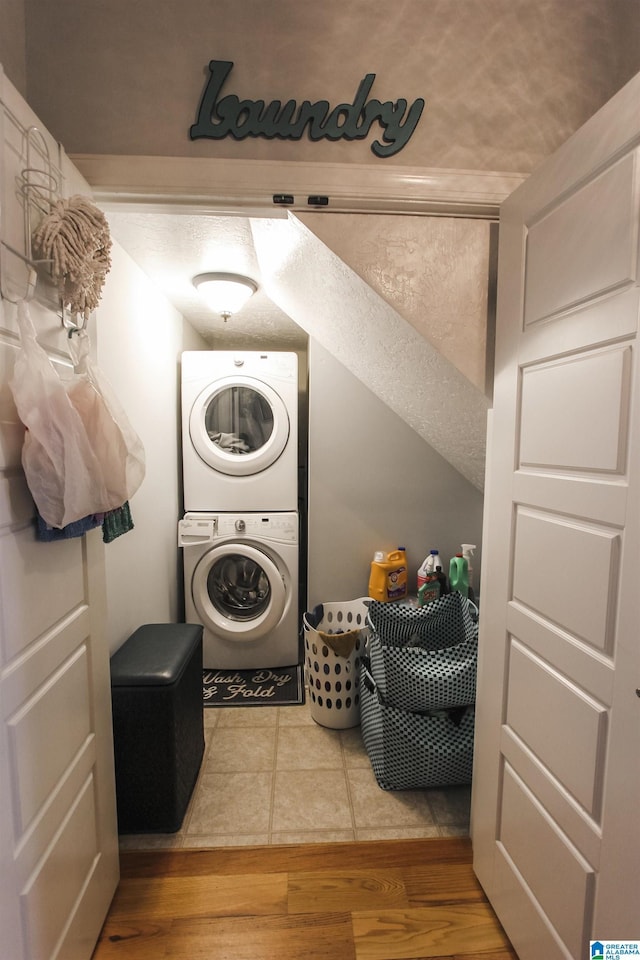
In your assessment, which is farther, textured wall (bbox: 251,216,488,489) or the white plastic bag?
textured wall (bbox: 251,216,488,489)

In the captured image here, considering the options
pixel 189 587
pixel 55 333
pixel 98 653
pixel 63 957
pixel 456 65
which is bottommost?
pixel 63 957

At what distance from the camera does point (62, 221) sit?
2.95 ft

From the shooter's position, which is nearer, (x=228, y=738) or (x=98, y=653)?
(x=98, y=653)

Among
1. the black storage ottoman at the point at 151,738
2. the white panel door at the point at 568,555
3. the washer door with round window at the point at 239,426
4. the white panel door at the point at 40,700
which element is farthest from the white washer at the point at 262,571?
the white panel door at the point at 568,555

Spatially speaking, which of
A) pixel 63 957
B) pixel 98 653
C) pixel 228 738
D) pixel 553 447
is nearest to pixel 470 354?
pixel 553 447

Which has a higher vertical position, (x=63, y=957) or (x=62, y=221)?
(x=62, y=221)

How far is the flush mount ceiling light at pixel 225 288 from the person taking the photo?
6.64ft

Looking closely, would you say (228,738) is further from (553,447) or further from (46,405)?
(553,447)

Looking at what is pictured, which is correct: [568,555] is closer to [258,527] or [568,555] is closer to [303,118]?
[303,118]

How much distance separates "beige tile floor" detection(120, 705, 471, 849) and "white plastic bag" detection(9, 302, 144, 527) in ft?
4.20

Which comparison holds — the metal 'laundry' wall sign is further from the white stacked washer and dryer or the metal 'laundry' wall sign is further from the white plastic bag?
the white stacked washer and dryer

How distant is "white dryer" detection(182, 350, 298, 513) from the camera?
2.44 m

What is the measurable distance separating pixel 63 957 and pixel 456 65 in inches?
93.7

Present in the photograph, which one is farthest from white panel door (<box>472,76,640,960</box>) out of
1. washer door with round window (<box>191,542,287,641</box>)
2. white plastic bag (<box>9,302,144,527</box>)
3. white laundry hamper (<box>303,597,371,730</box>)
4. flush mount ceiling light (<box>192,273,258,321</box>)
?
washer door with round window (<box>191,542,287,641</box>)
